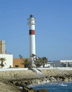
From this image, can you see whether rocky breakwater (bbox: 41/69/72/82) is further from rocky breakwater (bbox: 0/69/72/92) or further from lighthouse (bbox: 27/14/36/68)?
lighthouse (bbox: 27/14/36/68)

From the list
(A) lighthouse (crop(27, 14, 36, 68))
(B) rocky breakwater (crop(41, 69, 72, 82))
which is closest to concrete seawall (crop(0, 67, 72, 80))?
(B) rocky breakwater (crop(41, 69, 72, 82))

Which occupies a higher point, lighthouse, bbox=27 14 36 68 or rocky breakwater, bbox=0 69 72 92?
lighthouse, bbox=27 14 36 68

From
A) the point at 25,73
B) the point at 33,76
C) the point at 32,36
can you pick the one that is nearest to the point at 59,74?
the point at 33,76

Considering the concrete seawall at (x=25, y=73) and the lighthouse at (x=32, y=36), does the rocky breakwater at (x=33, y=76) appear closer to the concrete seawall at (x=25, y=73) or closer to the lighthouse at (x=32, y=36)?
the concrete seawall at (x=25, y=73)

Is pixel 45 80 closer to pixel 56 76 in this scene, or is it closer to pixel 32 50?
pixel 56 76

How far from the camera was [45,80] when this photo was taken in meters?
62.5

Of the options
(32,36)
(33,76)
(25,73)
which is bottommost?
(33,76)

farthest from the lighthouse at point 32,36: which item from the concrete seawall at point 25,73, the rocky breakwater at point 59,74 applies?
the concrete seawall at point 25,73

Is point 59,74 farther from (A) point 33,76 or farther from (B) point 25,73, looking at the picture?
(B) point 25,73

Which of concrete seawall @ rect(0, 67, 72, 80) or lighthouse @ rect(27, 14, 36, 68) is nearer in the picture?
concrete seawall @ rect(0, 67, 72, 80)

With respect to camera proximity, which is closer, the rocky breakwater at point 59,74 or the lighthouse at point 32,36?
the rocky breakwater at point 59,74

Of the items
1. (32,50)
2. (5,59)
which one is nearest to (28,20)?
(32,50)

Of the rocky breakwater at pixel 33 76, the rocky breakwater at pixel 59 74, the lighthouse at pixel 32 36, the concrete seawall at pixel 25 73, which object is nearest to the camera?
the rocky breakwater at pixel 33 76

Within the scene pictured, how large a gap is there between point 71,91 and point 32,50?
31.7 metres
